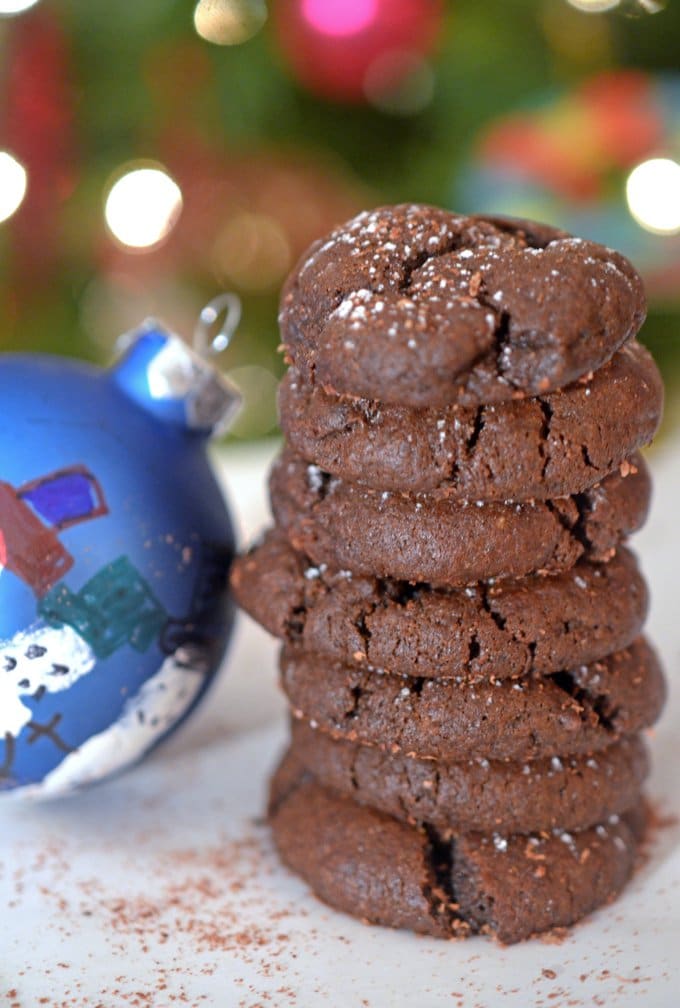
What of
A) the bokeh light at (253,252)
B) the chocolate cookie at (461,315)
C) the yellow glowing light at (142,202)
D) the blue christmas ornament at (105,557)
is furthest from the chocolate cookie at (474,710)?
the bokeh light at (253,252)

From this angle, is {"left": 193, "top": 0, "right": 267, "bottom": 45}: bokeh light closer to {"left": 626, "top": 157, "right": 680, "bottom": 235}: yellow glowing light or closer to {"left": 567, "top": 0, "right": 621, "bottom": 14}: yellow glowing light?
{"left": 567, "top": 0, "right": 621, "bottom": 14}: yellow glowing light

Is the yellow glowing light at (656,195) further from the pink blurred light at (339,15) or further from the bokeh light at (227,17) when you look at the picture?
the bokeh light at (227,17)

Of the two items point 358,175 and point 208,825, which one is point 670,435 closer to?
point 358,175

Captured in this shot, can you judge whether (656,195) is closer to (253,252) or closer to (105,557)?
(253,252)

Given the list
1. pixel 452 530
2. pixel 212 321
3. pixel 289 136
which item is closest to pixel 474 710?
pixel 452 530

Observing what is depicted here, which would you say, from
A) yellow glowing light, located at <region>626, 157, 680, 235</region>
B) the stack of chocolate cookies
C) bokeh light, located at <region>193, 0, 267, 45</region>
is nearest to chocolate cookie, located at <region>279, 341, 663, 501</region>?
the stack of chocolate cookies

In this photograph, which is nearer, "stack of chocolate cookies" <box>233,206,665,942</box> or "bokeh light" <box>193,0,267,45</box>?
"stack of chocolate cookies" <box>233,206,665,942</box>
